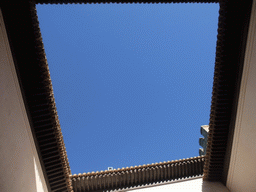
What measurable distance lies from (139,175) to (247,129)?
4628 mm

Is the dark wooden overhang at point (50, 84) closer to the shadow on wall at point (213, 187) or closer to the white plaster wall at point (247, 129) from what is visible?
the white plaster wall at point (247, 129)

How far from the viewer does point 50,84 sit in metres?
6.37

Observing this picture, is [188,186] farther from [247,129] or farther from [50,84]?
[50,84]

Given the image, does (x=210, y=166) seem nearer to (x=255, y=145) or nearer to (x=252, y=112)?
(x=255, y=145)

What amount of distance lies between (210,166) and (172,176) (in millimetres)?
1712

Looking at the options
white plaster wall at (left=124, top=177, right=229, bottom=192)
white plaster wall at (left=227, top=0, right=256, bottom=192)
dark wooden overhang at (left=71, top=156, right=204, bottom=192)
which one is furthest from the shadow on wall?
dark wooden overhang at (left=71, top=156, right=204, bottom=192)

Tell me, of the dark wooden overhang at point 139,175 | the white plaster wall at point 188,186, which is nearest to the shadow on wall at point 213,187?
the white plaster wall at point 188,186

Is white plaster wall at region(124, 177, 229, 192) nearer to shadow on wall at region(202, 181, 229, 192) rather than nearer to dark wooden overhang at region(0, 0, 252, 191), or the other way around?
shadow on wall at region(202, 181, 229, 192)

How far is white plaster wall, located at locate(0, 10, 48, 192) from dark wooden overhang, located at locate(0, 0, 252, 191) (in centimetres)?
21

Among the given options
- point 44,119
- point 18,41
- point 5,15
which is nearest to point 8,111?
point 44,119

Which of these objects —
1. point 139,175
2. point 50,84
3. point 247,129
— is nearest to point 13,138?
point 50,84

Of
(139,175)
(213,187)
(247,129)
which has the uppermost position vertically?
(247,129)

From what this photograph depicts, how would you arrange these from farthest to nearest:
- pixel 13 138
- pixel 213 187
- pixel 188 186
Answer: pixel 188 186
pixel 213 187
pixel 13 138

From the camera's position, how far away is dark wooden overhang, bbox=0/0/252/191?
5578mm
